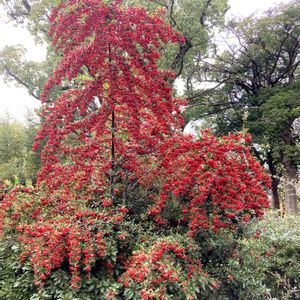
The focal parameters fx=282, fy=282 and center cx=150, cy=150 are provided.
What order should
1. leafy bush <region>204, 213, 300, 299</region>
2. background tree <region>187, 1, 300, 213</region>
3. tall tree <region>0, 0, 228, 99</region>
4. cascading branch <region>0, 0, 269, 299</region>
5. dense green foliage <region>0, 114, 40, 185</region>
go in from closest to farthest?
cascading branch <region>0, 0, 269, 299</region> → leafy bush <region>204, 213, 300, 299</region> → tall tree <region>0, 0, 228, 99</region> → dense green foliage <region>0, 114, 40, 185</region> → background tree <region>187, 1, 300, 213</region>

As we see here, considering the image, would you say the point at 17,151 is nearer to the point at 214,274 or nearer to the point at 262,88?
the point at 262,88

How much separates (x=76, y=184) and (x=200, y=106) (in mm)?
10314

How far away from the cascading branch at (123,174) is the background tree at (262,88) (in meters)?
7.06

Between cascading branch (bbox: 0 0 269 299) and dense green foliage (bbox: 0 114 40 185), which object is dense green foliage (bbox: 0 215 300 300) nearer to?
cascading branch (bbox: 0 0 269 299)

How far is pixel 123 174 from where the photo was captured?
329 cm

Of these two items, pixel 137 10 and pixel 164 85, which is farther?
pixel 164 85

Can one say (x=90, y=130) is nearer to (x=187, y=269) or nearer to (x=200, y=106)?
(x=187, y=269)

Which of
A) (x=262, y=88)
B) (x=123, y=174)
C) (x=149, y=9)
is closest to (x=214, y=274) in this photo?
(x=123, y=174)

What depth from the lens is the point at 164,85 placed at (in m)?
3.07

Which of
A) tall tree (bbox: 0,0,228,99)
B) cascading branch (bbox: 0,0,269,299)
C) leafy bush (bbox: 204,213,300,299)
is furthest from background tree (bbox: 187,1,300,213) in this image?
cascading branch (bbox: 0,0,269,299)

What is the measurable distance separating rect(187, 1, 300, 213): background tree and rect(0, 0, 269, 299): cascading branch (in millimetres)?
7058

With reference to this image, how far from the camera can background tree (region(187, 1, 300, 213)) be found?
1031 centimetres

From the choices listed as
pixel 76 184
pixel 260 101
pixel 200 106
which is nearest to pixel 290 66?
pixel 260 101

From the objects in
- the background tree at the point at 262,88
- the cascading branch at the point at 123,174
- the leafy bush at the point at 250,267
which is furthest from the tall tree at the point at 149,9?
the leafy bush at the point at 250,267
